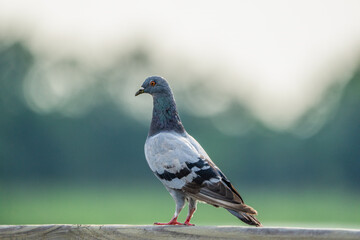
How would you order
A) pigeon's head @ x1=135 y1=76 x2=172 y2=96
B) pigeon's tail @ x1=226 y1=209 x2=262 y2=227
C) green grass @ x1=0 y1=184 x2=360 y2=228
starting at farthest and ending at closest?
1. green grass @ x1=0 y1=184 x2=360 y2=228
2. pigeon's head @ x1=135 y1=76 x2=172 y2=96
3. pigeon's tail @ x1=226 y1=209 x2=262 y2=227

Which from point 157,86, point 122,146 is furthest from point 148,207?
point 157,86

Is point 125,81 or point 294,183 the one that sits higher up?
point 125,81

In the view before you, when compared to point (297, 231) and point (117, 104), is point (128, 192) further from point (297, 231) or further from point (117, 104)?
point (297, 231)

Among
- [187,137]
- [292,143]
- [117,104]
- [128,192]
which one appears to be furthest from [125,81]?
[187,137]

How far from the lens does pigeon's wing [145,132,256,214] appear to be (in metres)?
4.34

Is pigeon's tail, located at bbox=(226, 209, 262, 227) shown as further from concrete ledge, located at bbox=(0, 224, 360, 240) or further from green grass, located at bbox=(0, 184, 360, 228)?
green grass, located at bbox=(0, 184, 360, 228)

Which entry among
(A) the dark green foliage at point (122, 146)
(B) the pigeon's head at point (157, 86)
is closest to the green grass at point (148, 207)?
(A) the dark green foliage at point (122, 146)

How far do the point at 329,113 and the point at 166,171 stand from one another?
1448 inches

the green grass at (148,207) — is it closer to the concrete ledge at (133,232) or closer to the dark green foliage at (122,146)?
the dark green foliage at (122,146)

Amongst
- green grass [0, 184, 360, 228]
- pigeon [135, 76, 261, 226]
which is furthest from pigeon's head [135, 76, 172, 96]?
green grass [0, 184, 360, 228]

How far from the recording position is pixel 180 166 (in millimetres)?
4672

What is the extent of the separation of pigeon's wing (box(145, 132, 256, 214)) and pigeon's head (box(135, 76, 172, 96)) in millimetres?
363

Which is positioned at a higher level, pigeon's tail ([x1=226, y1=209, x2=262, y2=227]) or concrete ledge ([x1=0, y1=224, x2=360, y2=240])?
pigeon's tail ([x1=226, y1=209, x2=262, y2=227])

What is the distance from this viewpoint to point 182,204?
4586mm
